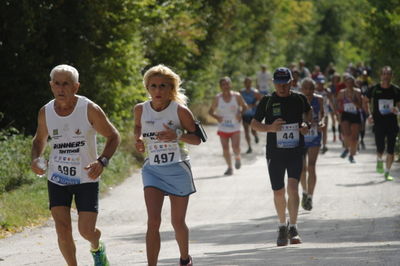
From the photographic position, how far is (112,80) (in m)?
21.4

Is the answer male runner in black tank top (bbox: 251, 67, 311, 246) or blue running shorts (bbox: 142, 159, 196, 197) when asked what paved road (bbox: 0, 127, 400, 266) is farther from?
blue running shorts (bbox: 142, 159, 196, 197)

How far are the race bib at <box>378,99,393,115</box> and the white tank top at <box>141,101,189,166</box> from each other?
33.3ft

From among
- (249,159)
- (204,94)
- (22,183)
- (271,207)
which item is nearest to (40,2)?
(22,183)

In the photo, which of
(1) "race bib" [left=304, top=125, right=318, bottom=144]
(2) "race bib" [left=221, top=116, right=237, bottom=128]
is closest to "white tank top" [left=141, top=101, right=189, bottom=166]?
(1) "race bib" [left=304, top=125, right=318, bottom=144]

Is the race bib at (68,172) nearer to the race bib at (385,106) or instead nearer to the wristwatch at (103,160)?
the wristwatch at (103,160)

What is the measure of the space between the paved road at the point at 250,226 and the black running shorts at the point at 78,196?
1647 millimetres

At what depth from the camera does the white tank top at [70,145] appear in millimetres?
8531

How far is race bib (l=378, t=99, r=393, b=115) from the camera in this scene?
1847cm

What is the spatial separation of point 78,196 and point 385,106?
10.9m

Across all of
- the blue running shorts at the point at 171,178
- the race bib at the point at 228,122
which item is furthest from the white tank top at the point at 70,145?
the race bib at the point at 228,122

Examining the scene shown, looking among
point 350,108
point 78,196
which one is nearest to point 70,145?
point 78,196

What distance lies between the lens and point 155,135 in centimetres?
886

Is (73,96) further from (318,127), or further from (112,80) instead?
(112,80)

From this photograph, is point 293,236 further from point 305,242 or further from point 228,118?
point 228,118
